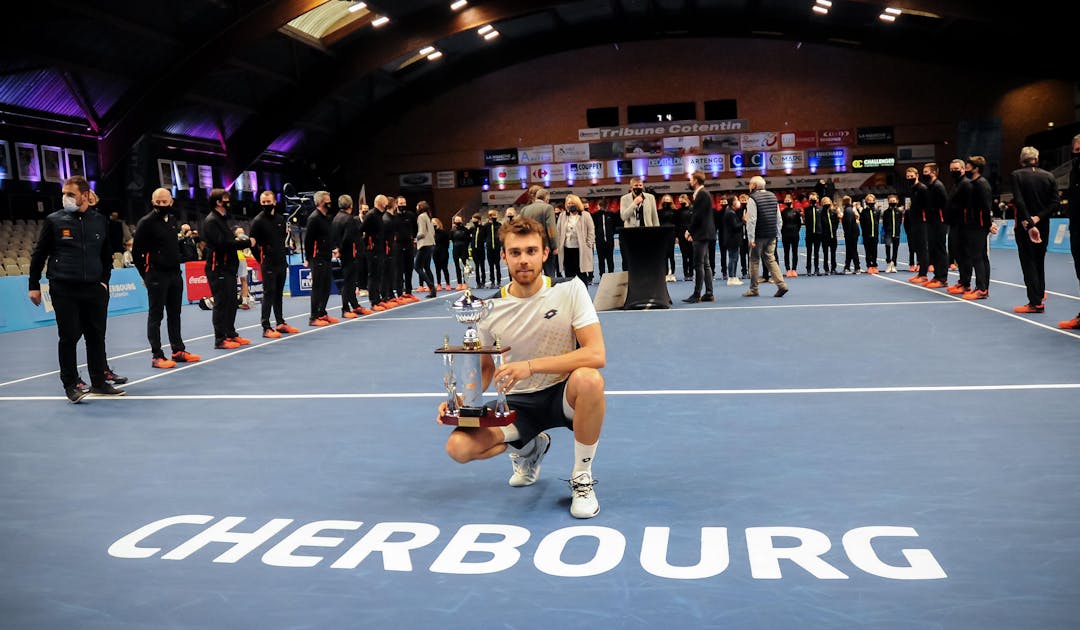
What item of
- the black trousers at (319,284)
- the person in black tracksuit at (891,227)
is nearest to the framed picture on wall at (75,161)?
the black trousers at (319,284)

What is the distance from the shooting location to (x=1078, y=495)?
3869mm

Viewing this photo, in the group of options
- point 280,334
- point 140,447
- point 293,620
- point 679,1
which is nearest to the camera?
point 293,620

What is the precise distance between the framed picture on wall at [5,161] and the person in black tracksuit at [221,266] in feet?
59.2

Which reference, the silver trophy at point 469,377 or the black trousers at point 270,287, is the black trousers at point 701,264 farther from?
the silver trophy at point 469,377

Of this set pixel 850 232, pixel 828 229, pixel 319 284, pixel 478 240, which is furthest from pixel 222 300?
pixel 850 232

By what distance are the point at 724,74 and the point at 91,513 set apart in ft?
126

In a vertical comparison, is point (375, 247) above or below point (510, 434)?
above

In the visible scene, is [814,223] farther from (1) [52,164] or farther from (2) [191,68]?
(1) [52,164]

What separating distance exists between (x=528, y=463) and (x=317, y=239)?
8.92 m

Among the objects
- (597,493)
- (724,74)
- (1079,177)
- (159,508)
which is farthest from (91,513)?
(724,74)

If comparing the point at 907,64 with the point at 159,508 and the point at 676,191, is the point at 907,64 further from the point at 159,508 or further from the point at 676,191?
the point at 159,508

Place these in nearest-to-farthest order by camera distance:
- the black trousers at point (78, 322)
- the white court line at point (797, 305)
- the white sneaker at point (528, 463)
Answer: the white sneaker at point (528, 463) → the black trousers at point (78, 322) → the white court line at point (797, 305)

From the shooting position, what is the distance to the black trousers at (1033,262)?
32.1ft

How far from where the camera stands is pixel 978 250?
459 inches
